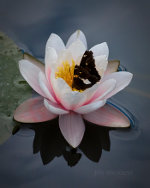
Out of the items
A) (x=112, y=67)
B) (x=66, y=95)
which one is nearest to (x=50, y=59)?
(x=66, y=95)

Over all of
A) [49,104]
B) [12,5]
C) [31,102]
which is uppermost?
[12,5]

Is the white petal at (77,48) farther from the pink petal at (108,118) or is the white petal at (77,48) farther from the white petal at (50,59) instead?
the pink petal at (108,118)

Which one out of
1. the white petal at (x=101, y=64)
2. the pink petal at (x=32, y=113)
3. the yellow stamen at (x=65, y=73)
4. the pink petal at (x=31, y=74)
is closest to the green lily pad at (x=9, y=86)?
the pink petal at (x=32, y=113)

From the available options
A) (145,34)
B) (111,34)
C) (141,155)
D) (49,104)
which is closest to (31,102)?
(49,104)

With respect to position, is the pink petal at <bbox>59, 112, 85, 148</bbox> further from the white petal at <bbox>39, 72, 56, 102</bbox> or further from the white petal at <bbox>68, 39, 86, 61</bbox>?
the white petal at <bbox>68, 39, 86, 61</bbox>

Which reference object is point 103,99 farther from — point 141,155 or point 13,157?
point 13,157

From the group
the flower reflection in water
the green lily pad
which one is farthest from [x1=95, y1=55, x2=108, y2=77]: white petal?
the green lily pad
